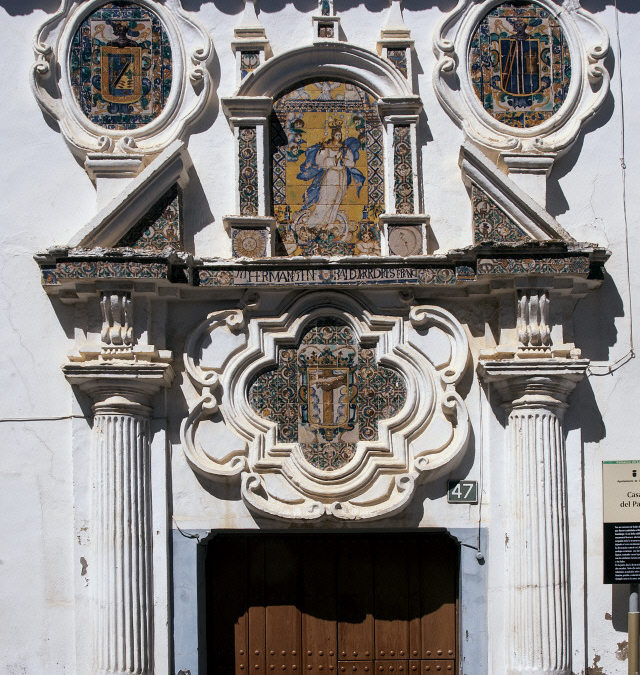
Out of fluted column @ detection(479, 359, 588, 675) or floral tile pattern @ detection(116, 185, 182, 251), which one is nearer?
fluted column @ detection(479, 359, 588, 675)

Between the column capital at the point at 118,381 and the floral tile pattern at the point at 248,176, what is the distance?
1.40 m

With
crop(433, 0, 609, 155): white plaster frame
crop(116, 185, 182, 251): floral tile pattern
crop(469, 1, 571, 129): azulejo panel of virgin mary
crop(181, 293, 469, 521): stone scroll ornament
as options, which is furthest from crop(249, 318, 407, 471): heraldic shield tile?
crop(469, 1, 571, 129): azulejo panel of virgin mary

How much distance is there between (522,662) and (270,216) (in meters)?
3.87

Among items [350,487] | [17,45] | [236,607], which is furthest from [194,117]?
[236,607]

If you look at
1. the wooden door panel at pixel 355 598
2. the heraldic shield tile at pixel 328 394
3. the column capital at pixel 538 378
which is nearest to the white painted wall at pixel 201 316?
the column capital at pixel 538 378

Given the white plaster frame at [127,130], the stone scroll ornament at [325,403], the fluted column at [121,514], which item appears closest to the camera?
the fluted column at [121,514]

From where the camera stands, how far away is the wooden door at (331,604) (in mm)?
10633

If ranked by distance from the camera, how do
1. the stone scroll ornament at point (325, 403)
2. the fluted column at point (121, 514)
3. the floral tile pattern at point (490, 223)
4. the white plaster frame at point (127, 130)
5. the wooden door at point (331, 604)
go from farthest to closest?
the white plaster frame at point (127, 130), the wooden door at point (331, 604), the floral tile pattern at point (490, 223), the stone scroll ornament at point (325, 403), the fluted column at point (121, 514)

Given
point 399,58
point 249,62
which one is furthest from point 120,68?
point 399,58

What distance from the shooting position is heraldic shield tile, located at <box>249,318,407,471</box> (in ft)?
34.6

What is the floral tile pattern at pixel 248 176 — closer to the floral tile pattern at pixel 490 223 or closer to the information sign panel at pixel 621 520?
the floral tile pattern at pixel 490 223

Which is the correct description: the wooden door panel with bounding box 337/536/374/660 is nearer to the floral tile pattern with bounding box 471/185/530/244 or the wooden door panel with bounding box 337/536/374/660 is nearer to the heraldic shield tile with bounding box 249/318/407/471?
the heraldic shield tile with bounding box 249/318/407/471

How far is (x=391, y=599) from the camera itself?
421 inches

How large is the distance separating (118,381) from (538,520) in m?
3.28
